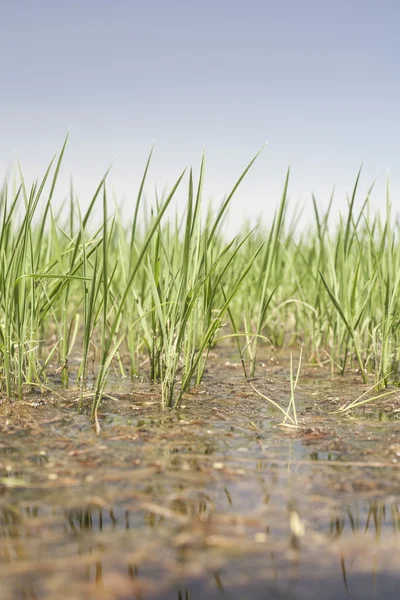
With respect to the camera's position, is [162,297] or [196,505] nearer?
[196,505]

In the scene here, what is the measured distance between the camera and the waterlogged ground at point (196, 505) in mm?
1118

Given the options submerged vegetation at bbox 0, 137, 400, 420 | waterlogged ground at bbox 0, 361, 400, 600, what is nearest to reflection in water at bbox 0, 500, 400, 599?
waterlogged ground at bbox 0, 361, 400, 600

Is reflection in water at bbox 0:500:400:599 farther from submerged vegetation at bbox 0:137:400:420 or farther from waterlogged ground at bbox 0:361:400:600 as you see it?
submerged vegetation at bbox 0:137:400:420

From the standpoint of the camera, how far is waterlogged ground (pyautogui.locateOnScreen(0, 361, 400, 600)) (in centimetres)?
112

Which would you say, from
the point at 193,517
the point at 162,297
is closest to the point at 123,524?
the point at 193,517

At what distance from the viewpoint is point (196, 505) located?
1.41 meters

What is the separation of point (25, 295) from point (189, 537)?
1329 millimetres

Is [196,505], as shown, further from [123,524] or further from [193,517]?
[123,524]

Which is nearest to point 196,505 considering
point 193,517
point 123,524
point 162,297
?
point 193,517

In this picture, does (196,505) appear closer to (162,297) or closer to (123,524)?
(123,524)

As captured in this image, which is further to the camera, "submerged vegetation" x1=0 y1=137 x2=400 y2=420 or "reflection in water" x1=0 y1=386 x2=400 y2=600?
"submerged vegetation" x1=0 y1=137 x2=400 y2=420

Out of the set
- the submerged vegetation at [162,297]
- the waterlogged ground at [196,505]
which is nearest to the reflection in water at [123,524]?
the waterlogged ground at [196,505]

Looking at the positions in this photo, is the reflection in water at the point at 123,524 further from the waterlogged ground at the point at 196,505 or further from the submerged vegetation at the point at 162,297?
the submerged vegetation at the point at 162,297

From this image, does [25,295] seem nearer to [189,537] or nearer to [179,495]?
[179,495]
